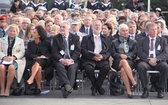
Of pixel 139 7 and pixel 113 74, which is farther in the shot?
pixel 139 7

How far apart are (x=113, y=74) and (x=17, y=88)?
7.54 feet

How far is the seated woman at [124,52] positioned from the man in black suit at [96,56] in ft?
0.69

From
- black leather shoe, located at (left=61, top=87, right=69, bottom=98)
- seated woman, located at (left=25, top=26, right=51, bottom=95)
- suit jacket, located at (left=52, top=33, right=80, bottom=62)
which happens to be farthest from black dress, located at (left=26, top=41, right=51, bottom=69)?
black leather shoe, located at (left=61, top=87, right=69, bottom=98)

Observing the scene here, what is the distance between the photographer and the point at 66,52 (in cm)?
937

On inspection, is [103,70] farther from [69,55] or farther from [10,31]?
[10,31]

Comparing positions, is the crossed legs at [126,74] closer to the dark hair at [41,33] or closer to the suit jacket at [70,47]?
the suit jacket at [70,47]

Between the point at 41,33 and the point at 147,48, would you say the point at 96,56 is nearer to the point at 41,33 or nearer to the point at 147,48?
the point at 147,48

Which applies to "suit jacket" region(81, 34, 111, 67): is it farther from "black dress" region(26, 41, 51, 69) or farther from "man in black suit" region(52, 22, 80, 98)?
"black dress" region(26, 41, 51, 69)

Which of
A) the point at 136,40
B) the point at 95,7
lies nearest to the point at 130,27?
the point at 136,40

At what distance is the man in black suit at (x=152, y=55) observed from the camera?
886cm

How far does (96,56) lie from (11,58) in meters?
2.01

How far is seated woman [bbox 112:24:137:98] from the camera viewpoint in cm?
895

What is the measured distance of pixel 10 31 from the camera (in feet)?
31.0

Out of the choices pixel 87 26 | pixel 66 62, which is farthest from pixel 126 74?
pixel 87 26
